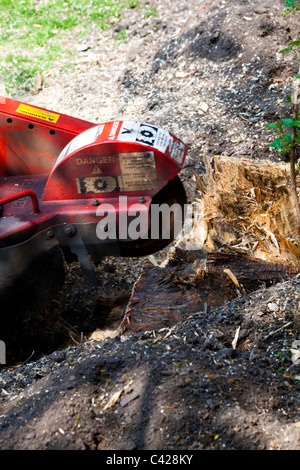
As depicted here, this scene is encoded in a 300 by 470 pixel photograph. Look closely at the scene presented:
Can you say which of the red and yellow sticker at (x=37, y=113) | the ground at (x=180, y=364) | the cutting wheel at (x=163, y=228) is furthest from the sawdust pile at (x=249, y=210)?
the red and yellow sticker at (x=37, y=113)

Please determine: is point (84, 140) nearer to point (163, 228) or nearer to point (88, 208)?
point (88, 208)

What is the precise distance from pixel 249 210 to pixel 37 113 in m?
1.66

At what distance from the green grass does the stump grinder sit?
3.39 m

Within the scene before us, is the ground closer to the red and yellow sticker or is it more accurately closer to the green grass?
the red and yellow sticker

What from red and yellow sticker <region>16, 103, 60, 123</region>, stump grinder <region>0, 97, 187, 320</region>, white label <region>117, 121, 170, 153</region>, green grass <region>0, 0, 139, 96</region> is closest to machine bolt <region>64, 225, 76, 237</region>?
stump grinder <region>0, 97, 187, 320</region>

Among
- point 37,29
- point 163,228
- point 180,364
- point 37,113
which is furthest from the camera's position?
point 37,29

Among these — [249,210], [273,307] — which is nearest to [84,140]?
[249,210]

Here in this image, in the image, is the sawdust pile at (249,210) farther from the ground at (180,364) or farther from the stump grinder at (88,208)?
the ground at (180,364)

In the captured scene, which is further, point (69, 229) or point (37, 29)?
point (37, 29)

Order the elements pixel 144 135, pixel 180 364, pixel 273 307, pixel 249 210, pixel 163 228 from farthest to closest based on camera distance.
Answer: pixel 249 210 < pixel 163 228 < pixel 144 135 < pixel 273 307 < pixel 180 364

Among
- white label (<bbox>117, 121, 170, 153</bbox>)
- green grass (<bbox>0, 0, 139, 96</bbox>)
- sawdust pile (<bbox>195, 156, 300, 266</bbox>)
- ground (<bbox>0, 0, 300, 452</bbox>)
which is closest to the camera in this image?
ground (<bbox>0, 0, 300, 452</bbox>)

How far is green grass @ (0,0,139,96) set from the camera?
6.15m

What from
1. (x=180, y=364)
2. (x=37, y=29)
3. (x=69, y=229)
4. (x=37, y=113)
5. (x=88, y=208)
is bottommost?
(x=180, y=364)

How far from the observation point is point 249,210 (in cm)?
330
